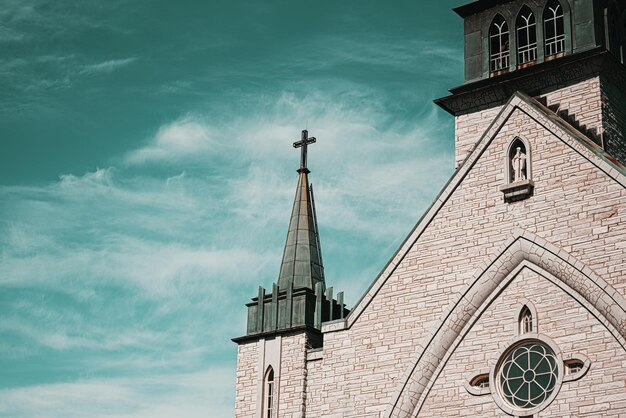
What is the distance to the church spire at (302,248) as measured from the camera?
104 ft

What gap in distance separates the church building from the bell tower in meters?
0.06

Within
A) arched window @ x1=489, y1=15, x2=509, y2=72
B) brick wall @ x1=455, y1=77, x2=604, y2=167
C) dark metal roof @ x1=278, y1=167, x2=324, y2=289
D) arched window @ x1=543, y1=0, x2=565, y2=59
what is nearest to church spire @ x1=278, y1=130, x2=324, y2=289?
dark metal roof @ x1=278, y1=167, x2=324, y2=289

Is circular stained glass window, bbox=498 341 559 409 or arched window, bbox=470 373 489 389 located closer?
circular stained glass window, bbox=498 341 559 409

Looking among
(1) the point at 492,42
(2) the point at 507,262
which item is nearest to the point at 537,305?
(2) the point at 507,262

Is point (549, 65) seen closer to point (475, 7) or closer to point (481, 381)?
point (475, 7)

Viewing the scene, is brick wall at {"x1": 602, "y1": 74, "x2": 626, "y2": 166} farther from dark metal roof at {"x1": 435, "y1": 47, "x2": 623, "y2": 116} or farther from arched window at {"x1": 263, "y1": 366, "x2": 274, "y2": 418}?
arched window at {"x1": 263, "y1": 366, "x2": 274, "y2": 418}

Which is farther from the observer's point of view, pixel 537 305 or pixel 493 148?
pixel 493 148

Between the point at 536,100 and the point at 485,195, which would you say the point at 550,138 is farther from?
the point at 536,100

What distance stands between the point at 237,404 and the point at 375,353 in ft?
14.1

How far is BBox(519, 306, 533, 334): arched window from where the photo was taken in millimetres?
26641

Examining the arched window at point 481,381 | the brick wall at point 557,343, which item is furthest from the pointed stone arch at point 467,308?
the arched window at point 481,381

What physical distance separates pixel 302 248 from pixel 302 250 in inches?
2.5

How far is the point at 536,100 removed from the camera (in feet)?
107

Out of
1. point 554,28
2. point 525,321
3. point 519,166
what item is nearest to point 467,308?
point 525,321
